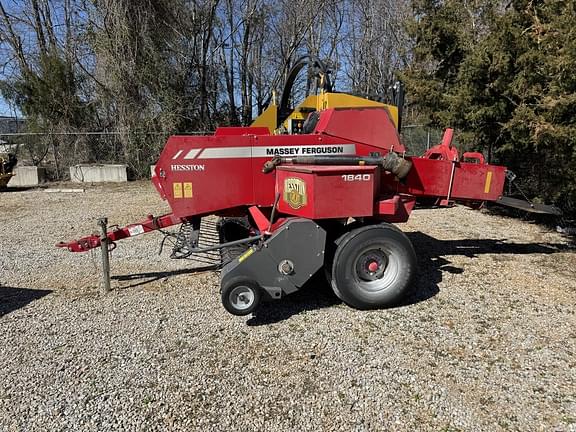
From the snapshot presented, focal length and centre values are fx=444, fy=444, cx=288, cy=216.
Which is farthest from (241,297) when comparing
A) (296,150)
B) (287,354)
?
(296,150)

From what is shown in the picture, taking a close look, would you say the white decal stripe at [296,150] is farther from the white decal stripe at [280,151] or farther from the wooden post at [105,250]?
the wooden post at [105,250]

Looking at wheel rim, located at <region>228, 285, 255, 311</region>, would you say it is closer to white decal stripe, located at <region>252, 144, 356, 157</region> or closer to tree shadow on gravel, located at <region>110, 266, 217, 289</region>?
white decal stripe, located at <region>252, 144, 356, 157</region>

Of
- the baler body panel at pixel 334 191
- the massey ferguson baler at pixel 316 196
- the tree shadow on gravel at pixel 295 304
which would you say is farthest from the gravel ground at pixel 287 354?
the baler body panel at pixel 334 191

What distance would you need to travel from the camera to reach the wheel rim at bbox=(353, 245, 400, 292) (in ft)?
12.9

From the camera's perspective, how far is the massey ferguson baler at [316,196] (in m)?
3.68

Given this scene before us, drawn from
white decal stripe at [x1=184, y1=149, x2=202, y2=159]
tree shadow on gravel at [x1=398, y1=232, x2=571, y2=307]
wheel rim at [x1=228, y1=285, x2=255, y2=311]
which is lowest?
tree shadow on gravel at [x1=398, y1=232, x2=571, y2=307]

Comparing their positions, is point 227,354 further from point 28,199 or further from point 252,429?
point 28,199

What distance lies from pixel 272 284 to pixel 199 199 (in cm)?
131

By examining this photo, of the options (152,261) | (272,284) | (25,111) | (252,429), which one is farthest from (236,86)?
(252,429)

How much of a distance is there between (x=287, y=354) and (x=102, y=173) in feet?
43.6

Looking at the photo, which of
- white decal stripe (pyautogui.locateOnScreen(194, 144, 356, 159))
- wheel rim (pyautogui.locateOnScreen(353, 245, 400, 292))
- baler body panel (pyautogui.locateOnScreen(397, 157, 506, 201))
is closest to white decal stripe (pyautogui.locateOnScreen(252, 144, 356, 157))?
white decal stripe (pyautogui.locateOnScreen(194, 144, 356, 159))

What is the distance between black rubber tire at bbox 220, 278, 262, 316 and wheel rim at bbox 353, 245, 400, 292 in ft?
3.05

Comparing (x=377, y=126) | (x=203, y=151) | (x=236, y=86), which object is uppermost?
(x=236, y=86)

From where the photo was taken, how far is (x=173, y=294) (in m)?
4.41
